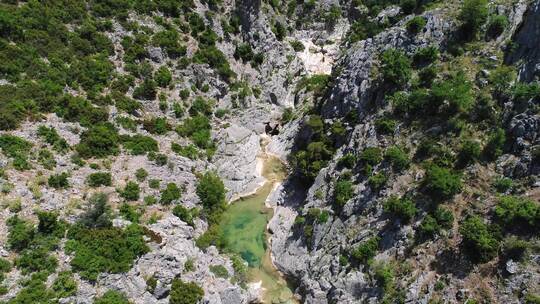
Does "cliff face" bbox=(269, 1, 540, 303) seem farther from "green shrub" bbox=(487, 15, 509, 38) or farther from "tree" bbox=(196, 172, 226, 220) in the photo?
"tree" bbox=(196, 172, 226, 220)

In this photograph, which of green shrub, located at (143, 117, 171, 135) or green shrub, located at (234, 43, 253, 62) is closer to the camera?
green shrub, located at (143, 117, 171, 135)

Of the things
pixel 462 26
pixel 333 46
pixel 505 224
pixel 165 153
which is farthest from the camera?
pixel 333 46

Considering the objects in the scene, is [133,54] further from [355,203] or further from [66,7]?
[355,203]

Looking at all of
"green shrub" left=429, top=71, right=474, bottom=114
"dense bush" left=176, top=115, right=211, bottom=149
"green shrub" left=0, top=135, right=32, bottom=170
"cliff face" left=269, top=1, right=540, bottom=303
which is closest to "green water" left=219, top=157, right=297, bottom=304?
"cliff face" left=269, top=1, right=540, bottom=303

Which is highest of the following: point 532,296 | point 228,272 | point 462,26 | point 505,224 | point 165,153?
point 462,26

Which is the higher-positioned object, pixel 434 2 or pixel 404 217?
pixel 434 2

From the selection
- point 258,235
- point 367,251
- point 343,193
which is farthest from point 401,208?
point 258,235

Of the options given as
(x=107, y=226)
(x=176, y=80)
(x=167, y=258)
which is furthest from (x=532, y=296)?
(x=176, y=80)
